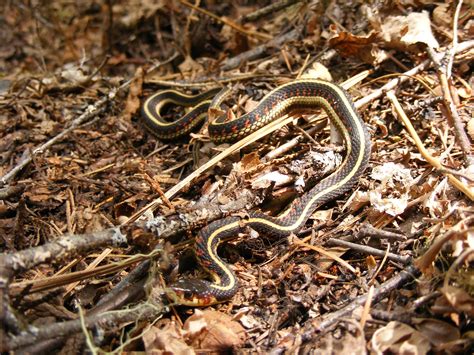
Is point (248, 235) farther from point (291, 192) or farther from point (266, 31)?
point (266, 31)

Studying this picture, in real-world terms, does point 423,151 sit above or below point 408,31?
below

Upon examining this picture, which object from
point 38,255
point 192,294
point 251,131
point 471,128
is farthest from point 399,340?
point 251,131

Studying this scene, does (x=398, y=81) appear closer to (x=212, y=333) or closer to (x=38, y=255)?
(x=212, y=333)

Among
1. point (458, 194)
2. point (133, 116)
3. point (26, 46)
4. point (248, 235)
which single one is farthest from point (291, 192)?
point (26, 46)

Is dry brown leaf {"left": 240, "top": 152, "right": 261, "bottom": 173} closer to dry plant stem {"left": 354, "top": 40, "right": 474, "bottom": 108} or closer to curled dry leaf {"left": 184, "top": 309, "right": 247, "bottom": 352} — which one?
dry plant stem {"left": 354, "top": 40, "right": 474, "bottom": 108}

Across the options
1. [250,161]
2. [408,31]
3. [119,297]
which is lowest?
[119,297]
